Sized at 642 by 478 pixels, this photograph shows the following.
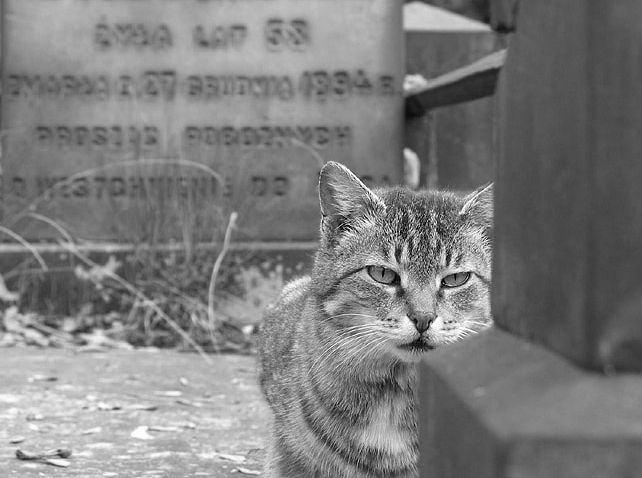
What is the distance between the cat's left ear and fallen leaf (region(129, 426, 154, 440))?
4.70 ft

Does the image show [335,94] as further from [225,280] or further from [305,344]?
[305,344]

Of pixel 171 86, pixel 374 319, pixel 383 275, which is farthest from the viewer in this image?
pixel 171 86

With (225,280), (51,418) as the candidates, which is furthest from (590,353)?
(225,280)

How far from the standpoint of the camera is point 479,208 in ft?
10.0

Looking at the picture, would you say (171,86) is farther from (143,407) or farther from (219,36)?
(143,407)

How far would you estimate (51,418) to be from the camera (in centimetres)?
382

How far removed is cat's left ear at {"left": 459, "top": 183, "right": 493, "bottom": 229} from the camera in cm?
300

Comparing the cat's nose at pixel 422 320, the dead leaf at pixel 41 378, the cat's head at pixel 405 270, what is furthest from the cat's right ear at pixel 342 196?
the dead leaf at pixel 41 378

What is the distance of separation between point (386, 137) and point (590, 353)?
17.7 ft

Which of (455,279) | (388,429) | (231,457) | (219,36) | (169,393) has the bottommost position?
(169,393)

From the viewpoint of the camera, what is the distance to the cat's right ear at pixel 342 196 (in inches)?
121

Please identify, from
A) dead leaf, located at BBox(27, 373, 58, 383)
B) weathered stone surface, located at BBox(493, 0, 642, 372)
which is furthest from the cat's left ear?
dead leaf, located at BBox(27, 373, 58, 383)

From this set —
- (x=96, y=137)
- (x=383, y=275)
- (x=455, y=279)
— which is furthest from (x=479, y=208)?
(x=96, y=137)

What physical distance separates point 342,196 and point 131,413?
4.54 feet
